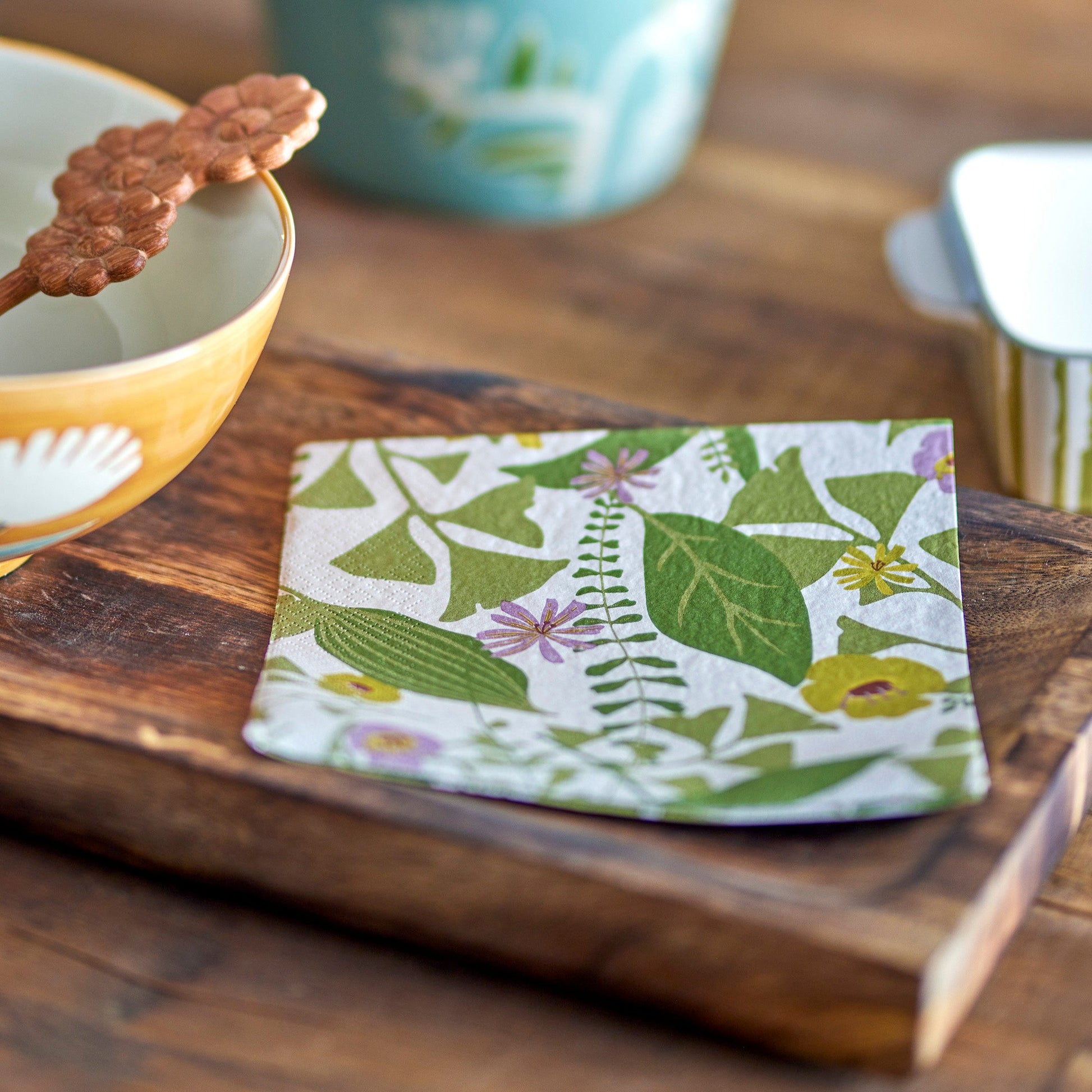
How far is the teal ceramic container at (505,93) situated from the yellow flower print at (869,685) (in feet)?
1.24

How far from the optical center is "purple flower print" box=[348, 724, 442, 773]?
0.26 meters

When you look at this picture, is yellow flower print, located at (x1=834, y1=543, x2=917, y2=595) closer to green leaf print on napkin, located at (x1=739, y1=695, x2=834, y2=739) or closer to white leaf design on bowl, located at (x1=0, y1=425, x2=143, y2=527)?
green leaf print on napkin, located at (x1=739, y1=695, x2=834, y2=739)

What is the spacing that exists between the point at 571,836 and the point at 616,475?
13 centimetres

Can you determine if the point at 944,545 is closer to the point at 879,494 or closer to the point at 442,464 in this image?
the point at 879,494

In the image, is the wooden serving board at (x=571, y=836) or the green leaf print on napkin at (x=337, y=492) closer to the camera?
the wooden serving board at (x=571, y=836)

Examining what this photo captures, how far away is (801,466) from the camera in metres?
0.35

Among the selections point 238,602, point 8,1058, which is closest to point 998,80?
point 238,602

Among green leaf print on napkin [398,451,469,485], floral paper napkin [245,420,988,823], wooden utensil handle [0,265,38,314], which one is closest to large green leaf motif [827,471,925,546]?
floral paper napkin [245,420,988,823]

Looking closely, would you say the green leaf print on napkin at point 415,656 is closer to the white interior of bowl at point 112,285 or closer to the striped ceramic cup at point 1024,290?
the white interior of bowl at point 112,285

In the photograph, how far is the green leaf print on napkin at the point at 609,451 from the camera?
1.16ft

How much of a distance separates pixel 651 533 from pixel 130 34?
2.05ft

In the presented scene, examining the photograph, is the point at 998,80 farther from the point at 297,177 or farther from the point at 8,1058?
the point at 8,1058

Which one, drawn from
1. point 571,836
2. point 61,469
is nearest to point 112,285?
point 61,469

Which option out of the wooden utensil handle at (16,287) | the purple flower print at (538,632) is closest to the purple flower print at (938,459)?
the purple flower print at (538,632)
